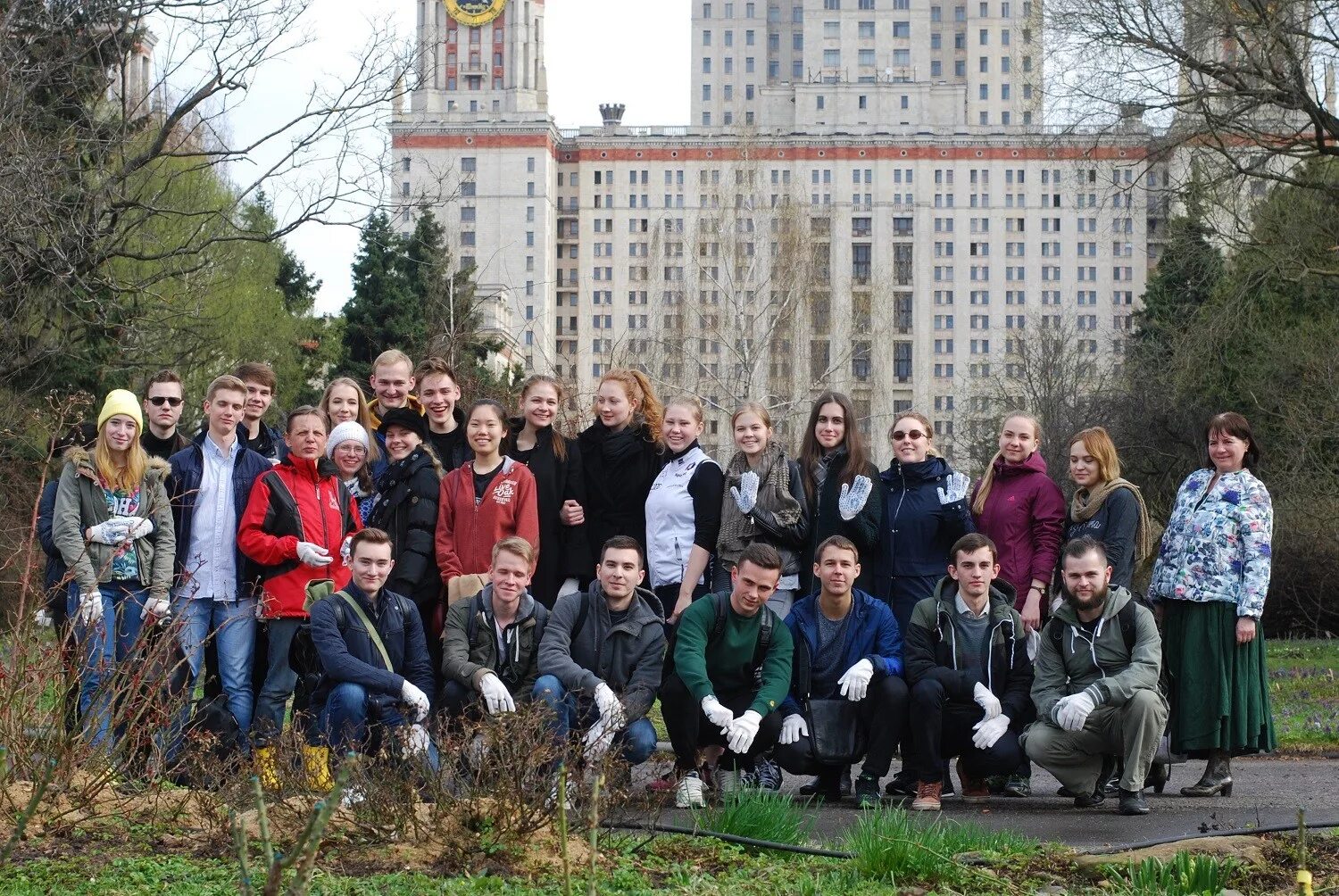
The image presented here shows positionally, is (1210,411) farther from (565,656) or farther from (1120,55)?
(565,656)

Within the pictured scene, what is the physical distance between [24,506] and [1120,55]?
49.5 ft

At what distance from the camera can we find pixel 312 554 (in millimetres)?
8484

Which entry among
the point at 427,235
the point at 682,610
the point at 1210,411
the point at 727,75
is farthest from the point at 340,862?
the point at 727,75

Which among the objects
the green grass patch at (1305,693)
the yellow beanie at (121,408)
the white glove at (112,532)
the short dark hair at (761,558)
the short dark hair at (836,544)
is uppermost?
the yellow beanie at (121,408)

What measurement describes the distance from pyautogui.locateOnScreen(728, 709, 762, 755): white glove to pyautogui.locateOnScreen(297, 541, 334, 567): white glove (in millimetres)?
2318

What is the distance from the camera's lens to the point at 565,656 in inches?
315

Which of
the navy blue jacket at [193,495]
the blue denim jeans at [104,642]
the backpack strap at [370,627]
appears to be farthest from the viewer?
the navy blue jacket at [193,495]

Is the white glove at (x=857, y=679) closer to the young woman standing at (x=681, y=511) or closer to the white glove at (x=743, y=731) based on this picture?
the white glove at (x=743, y=731)

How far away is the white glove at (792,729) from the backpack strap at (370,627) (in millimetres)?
1977

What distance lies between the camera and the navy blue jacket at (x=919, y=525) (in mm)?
9234

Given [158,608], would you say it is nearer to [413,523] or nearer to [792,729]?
[413,523]

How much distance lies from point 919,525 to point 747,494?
3.28ft

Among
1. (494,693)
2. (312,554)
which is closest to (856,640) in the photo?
(494,693)

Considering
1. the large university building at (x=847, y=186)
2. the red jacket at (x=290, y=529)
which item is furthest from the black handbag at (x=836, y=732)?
the large university building at (x=847, y=186)
